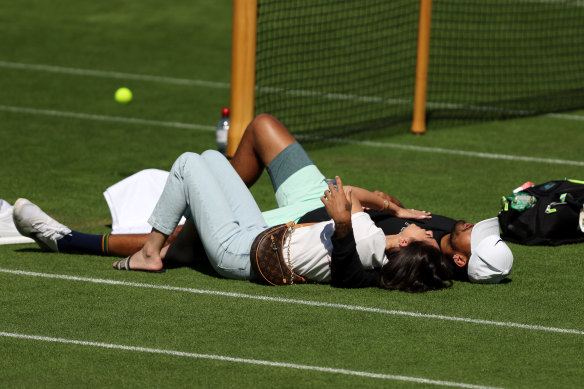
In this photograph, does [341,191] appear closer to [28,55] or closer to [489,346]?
[489,346]

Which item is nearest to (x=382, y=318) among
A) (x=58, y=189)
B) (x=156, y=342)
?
(x=156, y=342)

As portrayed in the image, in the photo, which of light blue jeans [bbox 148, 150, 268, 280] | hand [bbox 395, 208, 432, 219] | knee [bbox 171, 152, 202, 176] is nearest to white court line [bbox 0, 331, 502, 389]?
light blue jeans [bbox 148, 150, 268, 280]

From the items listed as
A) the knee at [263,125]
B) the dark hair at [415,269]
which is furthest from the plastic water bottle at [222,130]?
the dark hair at [415,269]

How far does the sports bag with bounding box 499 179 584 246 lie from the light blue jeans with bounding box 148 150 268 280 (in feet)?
7.09

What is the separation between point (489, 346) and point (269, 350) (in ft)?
4.21

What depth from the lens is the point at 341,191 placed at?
257 inches

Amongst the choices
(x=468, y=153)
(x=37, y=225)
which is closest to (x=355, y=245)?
(x=37, y=225)

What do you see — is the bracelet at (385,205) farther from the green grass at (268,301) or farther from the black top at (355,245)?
the green grass at (268,301)

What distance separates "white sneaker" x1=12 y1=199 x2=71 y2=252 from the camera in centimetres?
727

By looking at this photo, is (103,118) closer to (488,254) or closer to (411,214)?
(411,214)

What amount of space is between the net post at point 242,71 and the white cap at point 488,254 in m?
4.12

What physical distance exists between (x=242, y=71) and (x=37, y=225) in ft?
12.6

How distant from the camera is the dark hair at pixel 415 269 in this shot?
6.71m

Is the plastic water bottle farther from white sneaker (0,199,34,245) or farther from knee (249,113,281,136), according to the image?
white sneaker (0,199,34,245)
